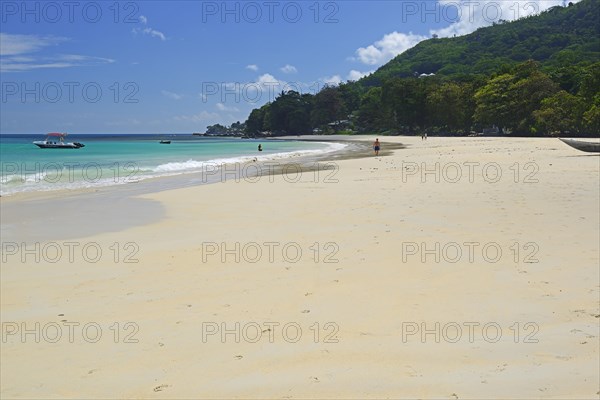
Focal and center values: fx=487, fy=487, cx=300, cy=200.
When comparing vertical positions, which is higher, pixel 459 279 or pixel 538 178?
pixel 538 178

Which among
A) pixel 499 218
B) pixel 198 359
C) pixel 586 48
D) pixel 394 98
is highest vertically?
pixel 586 48

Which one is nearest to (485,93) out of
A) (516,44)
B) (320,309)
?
(320,309)

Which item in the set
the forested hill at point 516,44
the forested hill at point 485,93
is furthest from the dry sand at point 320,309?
the forested hill at point 516,44

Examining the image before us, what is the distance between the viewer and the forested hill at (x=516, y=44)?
147250 millimetres

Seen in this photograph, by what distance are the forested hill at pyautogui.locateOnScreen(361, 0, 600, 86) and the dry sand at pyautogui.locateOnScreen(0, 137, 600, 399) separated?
140 m

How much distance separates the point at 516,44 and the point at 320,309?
181620mm

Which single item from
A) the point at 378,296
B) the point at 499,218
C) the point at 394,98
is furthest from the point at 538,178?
the point at 394,98

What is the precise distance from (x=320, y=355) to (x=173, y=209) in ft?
32.2

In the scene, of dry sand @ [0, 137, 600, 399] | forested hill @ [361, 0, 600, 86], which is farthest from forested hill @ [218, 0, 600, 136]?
dry sand @ [0, 137, 600, 399]

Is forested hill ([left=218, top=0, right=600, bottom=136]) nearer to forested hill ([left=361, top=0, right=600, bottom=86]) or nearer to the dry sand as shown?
forested hill ([left=361, top=0, right=600, bottom=86])

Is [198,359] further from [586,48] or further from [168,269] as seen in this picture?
[586,48]

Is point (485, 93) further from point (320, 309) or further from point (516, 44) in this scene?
point (516, 44)

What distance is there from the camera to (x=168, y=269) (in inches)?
282

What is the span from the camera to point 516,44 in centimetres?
16312
